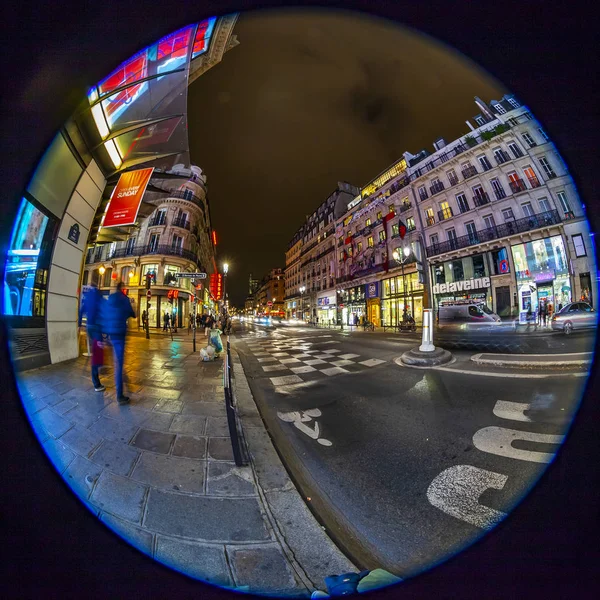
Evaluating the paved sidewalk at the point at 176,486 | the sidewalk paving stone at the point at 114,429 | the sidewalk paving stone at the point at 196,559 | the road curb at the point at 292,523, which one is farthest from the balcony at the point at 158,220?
the sidewalk paving stone at the point at 196,559

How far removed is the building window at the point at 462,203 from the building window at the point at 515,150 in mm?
879

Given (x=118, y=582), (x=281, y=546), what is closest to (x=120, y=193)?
(x=118, y=582)

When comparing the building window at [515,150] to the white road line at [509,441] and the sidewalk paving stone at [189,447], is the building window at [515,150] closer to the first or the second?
the white road line at [509,441]

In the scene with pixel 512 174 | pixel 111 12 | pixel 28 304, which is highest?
pixel 111 12

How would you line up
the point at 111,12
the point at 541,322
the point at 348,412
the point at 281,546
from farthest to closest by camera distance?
1. the point at 348,412
2. the point at 541,322
3. the point at 111,12
4. the point at 281,546

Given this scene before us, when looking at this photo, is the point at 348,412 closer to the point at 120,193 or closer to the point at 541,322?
the point at 541,322

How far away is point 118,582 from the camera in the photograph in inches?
24.4

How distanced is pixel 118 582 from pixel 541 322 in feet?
7.27

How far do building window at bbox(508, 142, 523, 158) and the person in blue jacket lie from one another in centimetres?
206

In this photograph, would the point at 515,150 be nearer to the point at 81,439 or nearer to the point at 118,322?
the point at 118,322

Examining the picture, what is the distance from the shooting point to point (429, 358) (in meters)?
2.52

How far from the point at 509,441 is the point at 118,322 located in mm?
1884

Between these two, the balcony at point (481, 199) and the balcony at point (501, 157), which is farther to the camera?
the balcony at point (481, 199)

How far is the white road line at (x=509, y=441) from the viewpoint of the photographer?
99 centimetres
